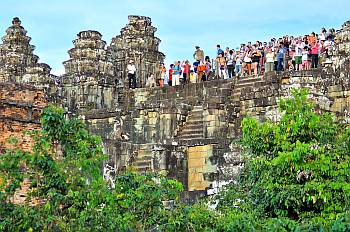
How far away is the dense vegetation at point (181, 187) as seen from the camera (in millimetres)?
14039

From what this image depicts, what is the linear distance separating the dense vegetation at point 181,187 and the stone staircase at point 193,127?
396 inches

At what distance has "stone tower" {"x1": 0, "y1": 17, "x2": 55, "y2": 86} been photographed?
49562 millimetres

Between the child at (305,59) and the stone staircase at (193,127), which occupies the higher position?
the child at (305,59)

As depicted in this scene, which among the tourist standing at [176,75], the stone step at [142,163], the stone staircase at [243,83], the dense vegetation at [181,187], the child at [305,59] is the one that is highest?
the child at [305,59]

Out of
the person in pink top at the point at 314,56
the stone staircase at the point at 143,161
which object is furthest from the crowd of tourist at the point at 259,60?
the stone staircase at the point at 143,161

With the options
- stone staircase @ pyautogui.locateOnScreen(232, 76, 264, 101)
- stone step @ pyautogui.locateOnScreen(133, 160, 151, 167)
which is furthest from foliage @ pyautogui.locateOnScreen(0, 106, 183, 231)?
stone staircase @ pyautogui.locateOnScreen(232, 76, 264, 101)

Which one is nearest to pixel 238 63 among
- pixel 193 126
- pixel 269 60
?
pixel 269 60

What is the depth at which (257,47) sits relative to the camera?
3325cm

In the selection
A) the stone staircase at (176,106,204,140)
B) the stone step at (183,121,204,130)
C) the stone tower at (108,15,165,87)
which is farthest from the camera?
the stone tower at (108,15,165,87)

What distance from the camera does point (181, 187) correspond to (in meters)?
15.1

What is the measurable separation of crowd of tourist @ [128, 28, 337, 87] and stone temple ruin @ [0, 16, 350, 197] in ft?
3.06

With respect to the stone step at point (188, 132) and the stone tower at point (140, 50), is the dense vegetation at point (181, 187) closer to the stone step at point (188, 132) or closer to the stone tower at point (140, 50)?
the stone step at point (188, 132)

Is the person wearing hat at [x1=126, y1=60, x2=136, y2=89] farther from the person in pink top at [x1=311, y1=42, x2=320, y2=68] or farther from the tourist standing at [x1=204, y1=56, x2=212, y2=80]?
the person in pink top at [x1=311, y1=42, x2=320, y2=68]

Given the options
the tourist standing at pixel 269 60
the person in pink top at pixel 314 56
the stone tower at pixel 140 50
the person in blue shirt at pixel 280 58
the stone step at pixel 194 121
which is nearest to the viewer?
the stone step at pixel 194 121
